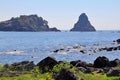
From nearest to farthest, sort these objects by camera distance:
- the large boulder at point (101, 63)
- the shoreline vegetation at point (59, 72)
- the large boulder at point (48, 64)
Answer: the shoreline vegetation at point (59, 72), the large boulder at point (48, 64), the large boulder at point (101, 63)

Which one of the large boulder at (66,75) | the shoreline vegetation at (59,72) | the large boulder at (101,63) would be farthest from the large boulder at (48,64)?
the large boulder at (66,75)

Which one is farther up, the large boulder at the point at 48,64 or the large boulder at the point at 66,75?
the large boulder at the point at 66,75

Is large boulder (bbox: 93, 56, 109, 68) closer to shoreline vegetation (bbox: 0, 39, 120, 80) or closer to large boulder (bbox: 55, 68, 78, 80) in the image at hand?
shoreline vegetation (bbox: 0, 39, 120, 80)

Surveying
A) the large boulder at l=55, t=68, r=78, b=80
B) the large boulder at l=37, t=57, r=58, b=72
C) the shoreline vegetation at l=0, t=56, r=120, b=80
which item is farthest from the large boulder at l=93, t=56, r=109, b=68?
the large boulder at l=55, t=68, r=78, b=80

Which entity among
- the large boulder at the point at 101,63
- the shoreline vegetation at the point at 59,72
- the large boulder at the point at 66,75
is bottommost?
the large boulder at the point at 101,63

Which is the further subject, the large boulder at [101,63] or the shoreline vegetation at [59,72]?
the large boulder at [101,63]

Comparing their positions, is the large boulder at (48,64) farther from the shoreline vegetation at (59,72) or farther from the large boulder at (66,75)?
the large boulder at (66,75)

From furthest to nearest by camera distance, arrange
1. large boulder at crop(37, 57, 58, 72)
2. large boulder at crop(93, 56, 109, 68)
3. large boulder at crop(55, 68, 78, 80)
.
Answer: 1. large boulder at crop(93, 56, 109, 68)
2. large boulder at crop(37, 57, 58, 72)
3. large boulder at crop(55, 68, 78, 80)

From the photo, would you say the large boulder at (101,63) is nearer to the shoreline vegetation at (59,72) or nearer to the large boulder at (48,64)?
the shoreline vegetation at (59,72)

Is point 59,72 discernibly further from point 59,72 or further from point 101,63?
point 101,63

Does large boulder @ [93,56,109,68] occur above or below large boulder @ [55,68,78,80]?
below

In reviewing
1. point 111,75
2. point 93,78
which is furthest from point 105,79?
point 111,75

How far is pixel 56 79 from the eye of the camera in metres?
22.7

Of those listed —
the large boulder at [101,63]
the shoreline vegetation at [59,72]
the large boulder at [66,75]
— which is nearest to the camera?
the large boulder at [66,75]
